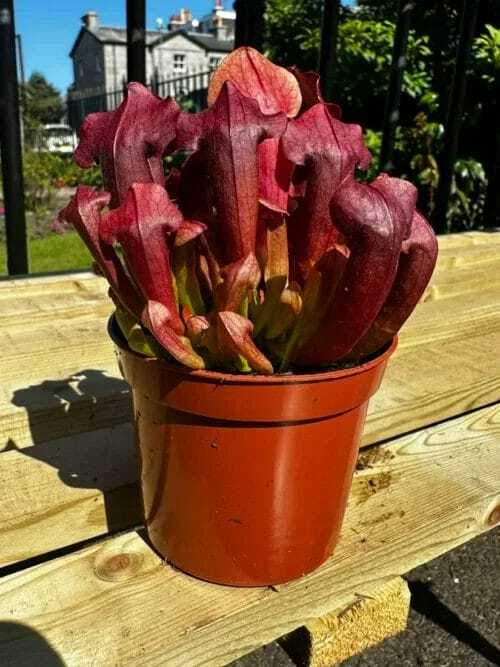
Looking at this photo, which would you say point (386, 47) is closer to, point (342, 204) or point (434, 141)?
point (434, 141)

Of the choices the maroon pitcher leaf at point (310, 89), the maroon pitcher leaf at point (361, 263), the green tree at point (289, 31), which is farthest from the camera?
the green tree at point (289, 31)

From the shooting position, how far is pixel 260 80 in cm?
56

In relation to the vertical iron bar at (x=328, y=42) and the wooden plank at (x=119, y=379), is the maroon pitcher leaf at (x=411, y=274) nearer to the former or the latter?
the wooden plank at (x=119, y=379)

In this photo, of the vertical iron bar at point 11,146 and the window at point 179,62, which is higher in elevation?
the vertical iron bar at point 11,146

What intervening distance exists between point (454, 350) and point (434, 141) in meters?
3.48

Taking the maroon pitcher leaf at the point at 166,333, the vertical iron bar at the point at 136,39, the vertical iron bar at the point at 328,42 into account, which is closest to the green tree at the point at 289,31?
the vertical iron bar at the point at 328,42

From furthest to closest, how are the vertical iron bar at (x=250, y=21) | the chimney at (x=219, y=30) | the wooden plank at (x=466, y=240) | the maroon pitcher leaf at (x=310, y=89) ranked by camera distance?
the chimney at (x=219, y=30)
the wooden plank at (x=466, y=240)
the vertical iron bar at (x=250, y=21)
the maroon pitcher leaf at (x=310, y=89)

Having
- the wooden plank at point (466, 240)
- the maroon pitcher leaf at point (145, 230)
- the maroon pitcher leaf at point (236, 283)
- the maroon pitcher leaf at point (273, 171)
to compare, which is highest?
the maroon pitcher leaf at point (273, 171)

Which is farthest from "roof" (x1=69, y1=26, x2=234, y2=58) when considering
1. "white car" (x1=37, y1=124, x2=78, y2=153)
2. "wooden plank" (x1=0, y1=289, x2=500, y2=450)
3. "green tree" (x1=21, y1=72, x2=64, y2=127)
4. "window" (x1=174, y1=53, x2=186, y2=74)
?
"wooden plank" (x1=0, y1=289, x2=500, y2=450)

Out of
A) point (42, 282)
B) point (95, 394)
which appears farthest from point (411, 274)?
point (42, 282)

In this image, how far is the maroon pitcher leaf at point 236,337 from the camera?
493 mm

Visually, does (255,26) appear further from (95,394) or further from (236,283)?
(236,283)

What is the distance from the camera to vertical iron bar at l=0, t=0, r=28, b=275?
1.32 meters

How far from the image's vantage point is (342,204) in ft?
1.55
